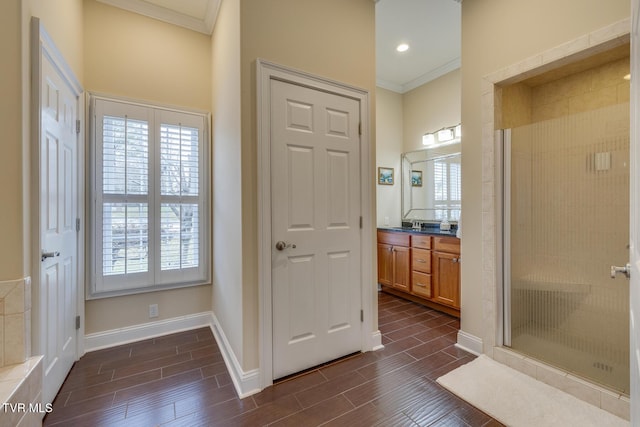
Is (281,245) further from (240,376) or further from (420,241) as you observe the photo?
(420,241)

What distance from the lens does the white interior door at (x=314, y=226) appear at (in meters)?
1.96

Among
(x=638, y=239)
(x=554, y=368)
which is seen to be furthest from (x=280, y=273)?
(x=554, y=368)

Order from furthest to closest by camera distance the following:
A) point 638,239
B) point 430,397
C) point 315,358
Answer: point 315,358, point 430,397, point 638,239

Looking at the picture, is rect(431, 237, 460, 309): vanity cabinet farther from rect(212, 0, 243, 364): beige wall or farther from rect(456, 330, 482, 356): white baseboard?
rect(212, 0, 243, 364): beige wall

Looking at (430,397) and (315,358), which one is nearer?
(430,397)

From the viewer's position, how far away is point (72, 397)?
1.80 metres

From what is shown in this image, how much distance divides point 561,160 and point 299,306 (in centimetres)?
213

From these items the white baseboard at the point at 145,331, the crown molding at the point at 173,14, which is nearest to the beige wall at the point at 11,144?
the white baseboard at the point at 145,331

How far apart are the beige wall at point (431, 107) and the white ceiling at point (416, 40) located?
12cm

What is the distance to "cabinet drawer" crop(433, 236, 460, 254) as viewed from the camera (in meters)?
2.97

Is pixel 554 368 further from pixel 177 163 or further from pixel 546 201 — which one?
pixel 177 163

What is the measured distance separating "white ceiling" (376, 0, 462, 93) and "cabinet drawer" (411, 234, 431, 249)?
2.25m

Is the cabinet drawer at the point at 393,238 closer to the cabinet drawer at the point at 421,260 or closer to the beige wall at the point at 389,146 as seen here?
the cabinet drawer at the point at 421,260

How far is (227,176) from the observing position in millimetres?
2273
